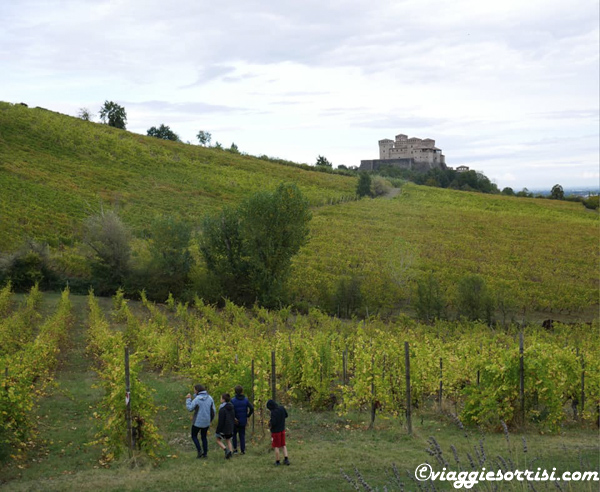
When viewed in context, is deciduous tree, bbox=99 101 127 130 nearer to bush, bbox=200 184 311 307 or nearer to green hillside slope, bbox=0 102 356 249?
green hillside slope, bbox=0 102 356 249

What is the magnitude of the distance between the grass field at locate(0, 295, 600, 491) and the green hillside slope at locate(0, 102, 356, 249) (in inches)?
1312

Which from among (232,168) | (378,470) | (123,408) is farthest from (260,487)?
(232,168)

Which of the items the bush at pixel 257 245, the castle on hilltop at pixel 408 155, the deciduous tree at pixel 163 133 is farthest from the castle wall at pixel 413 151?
the bush at pixel 257 245

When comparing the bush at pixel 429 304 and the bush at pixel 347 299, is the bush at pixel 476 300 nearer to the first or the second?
the bush at pixel 429 304

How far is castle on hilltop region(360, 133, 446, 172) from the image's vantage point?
16662cm

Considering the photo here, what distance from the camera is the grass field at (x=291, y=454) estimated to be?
26.3 ft

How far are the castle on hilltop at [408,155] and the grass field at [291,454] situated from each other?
15393cm

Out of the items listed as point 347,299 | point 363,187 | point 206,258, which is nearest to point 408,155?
point 363,187

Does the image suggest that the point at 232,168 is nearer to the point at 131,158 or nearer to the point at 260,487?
the point at 131,158

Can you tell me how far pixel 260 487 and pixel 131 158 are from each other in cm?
7336

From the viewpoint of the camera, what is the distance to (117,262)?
36.0m

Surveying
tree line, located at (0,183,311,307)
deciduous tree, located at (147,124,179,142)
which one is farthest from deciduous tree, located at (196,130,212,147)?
tree line, located at (0,183,311,307)

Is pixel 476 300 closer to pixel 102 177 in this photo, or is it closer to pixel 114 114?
pixel 102 177

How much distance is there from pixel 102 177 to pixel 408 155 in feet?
440
